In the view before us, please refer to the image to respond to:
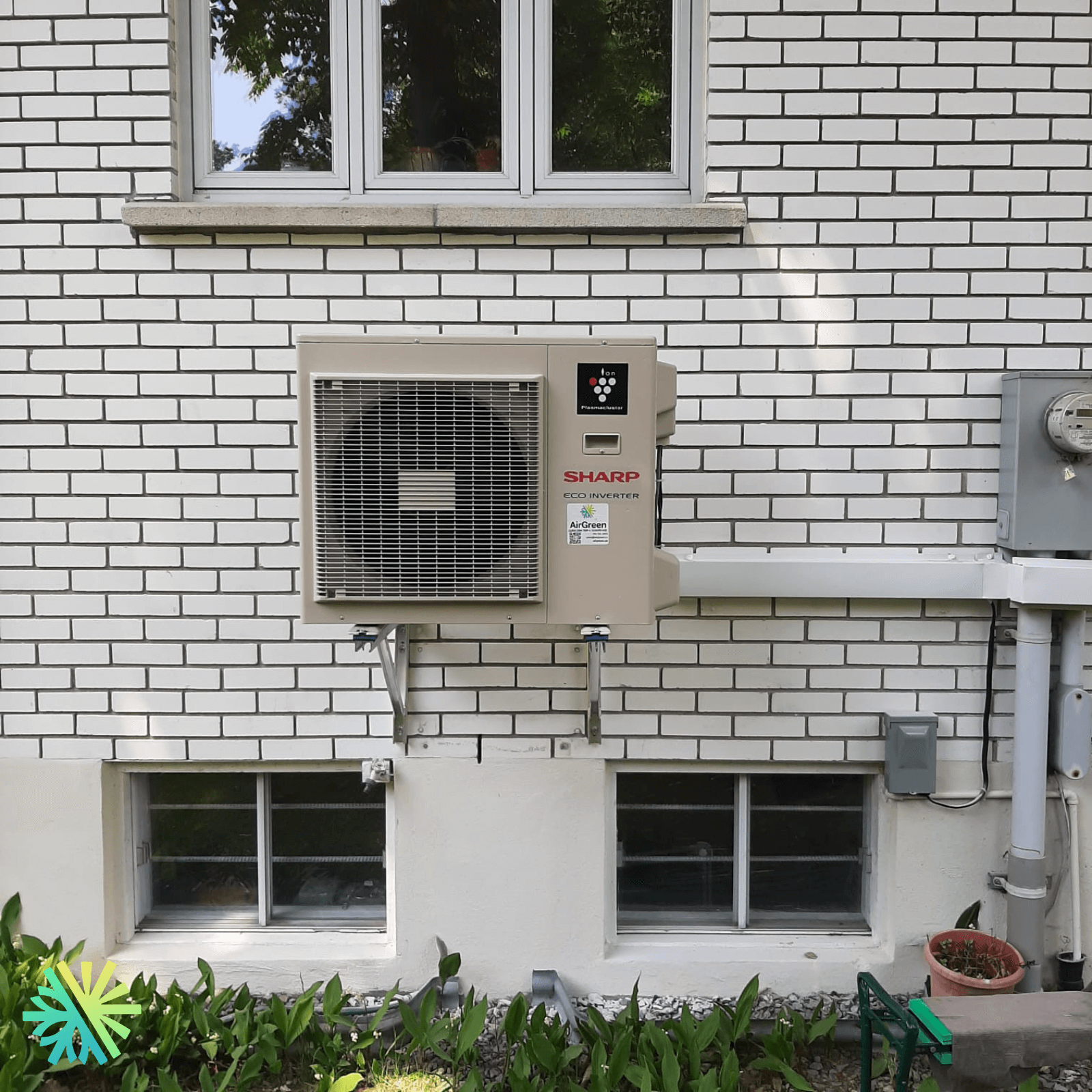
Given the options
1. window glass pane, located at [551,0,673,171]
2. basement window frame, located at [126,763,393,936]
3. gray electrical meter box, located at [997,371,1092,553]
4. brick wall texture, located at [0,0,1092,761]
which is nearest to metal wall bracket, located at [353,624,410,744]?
brick wall texture, located at [0,0,1092,761]

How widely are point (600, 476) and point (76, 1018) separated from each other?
7.14ft

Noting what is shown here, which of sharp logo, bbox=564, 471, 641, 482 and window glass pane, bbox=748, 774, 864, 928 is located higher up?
sharp logo, bbox=564, 471, 641, 482

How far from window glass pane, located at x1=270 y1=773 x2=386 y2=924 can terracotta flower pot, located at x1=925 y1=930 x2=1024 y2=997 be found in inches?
74.9

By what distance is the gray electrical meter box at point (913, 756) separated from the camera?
3104 mm

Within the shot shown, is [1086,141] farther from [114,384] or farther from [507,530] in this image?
[114,384]

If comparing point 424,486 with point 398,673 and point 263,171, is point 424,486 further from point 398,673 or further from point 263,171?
point 263,171

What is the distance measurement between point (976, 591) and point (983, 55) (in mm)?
1764

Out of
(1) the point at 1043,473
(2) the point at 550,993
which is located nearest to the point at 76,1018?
(2) the point at 550,993

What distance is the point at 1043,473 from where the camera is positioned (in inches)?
118

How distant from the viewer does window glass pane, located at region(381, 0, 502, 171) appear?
10.4 ft

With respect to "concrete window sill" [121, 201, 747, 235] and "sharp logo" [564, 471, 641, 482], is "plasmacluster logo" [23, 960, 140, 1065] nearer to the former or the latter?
"sharp logo" [564, 471, 641, 482]

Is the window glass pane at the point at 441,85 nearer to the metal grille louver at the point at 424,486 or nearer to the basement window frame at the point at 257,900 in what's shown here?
the metal grille louver at the point at 424,486

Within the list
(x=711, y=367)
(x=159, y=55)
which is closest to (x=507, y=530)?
(x=711, y=367)

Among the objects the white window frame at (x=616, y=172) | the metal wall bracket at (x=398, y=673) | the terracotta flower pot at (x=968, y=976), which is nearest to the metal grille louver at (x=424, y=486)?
the metal wall bracket at (x=398, y=673)
